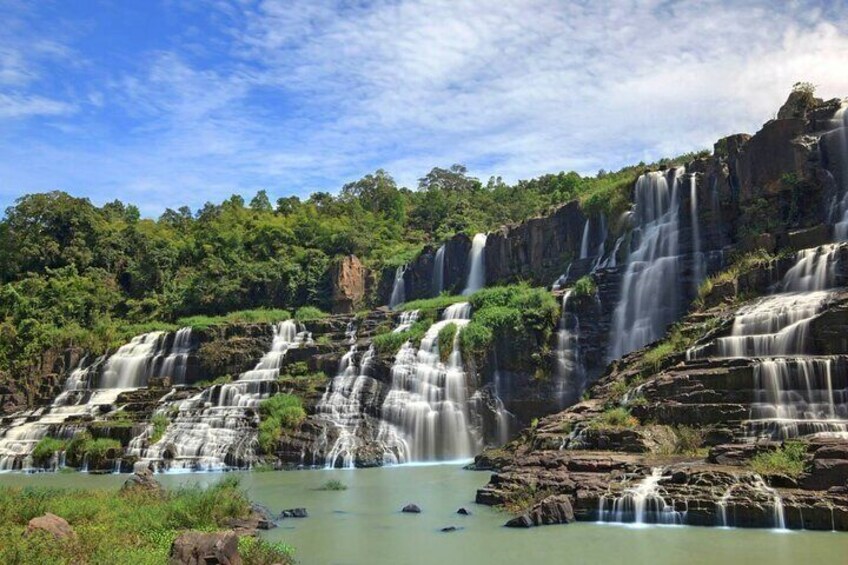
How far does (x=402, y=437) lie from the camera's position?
2830cm

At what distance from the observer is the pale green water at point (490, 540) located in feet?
37.1

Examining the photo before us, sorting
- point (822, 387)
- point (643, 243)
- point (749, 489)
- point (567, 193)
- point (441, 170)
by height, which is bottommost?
point (749, 489)

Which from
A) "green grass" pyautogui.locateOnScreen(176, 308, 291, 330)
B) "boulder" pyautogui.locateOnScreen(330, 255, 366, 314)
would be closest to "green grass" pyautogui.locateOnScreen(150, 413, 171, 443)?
"green grass" pyautogui.locateOnScreen(176, 308, 291, 330)

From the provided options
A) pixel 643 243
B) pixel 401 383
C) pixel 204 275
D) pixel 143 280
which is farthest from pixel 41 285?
pixel 643 243

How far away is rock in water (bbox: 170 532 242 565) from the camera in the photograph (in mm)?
9047

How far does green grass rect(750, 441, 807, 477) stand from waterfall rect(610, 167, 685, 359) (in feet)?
46.6

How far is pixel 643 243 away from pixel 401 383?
11.9 metres

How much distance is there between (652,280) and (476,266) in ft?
49.6

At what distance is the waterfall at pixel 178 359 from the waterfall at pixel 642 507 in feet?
91.1

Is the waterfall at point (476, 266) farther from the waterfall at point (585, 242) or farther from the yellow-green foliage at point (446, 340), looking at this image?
the yellow-green foliage at point (446, 340)

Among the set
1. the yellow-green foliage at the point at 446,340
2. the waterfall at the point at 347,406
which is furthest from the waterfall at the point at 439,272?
the yellow-green foliage at the point at 446,340

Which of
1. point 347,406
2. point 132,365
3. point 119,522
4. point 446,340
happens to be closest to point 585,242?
point 446,340

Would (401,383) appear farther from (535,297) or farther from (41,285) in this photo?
(41,285)

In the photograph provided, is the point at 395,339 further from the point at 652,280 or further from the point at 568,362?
the point at 652,280
